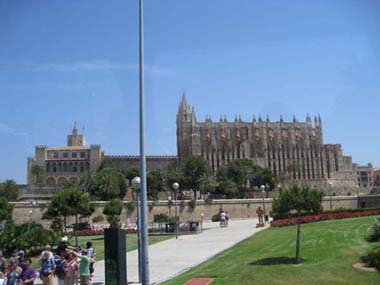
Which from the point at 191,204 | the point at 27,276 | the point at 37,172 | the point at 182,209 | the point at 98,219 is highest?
the point at 37,172

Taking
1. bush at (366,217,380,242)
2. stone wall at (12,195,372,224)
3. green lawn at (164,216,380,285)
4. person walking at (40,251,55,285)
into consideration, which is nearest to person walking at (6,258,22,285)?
person walking at (40,251,55,285)

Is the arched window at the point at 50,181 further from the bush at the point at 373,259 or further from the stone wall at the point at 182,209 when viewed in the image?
the bush at the point at 373,259

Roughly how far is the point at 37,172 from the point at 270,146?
58.8 m

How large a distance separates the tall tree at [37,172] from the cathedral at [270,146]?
35.8 m

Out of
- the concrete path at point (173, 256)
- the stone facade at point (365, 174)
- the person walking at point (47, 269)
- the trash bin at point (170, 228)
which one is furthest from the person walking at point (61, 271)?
the stone facade at point (365, 174)

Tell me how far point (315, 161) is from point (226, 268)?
116 metres

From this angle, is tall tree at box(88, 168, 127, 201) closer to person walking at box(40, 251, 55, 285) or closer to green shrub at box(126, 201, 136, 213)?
green shrub at box(126, 201, 136, 213)

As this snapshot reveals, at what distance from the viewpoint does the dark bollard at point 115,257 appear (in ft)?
42.1

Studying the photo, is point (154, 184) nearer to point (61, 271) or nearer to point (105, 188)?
point (105, 188)

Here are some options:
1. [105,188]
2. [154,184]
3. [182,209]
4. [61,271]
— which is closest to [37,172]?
[154,184]

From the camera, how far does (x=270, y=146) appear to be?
129 meters

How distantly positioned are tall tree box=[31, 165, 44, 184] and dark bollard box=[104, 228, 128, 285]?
355ft

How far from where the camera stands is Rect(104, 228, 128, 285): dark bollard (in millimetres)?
12844

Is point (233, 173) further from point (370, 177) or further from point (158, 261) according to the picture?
point (158, 261)
